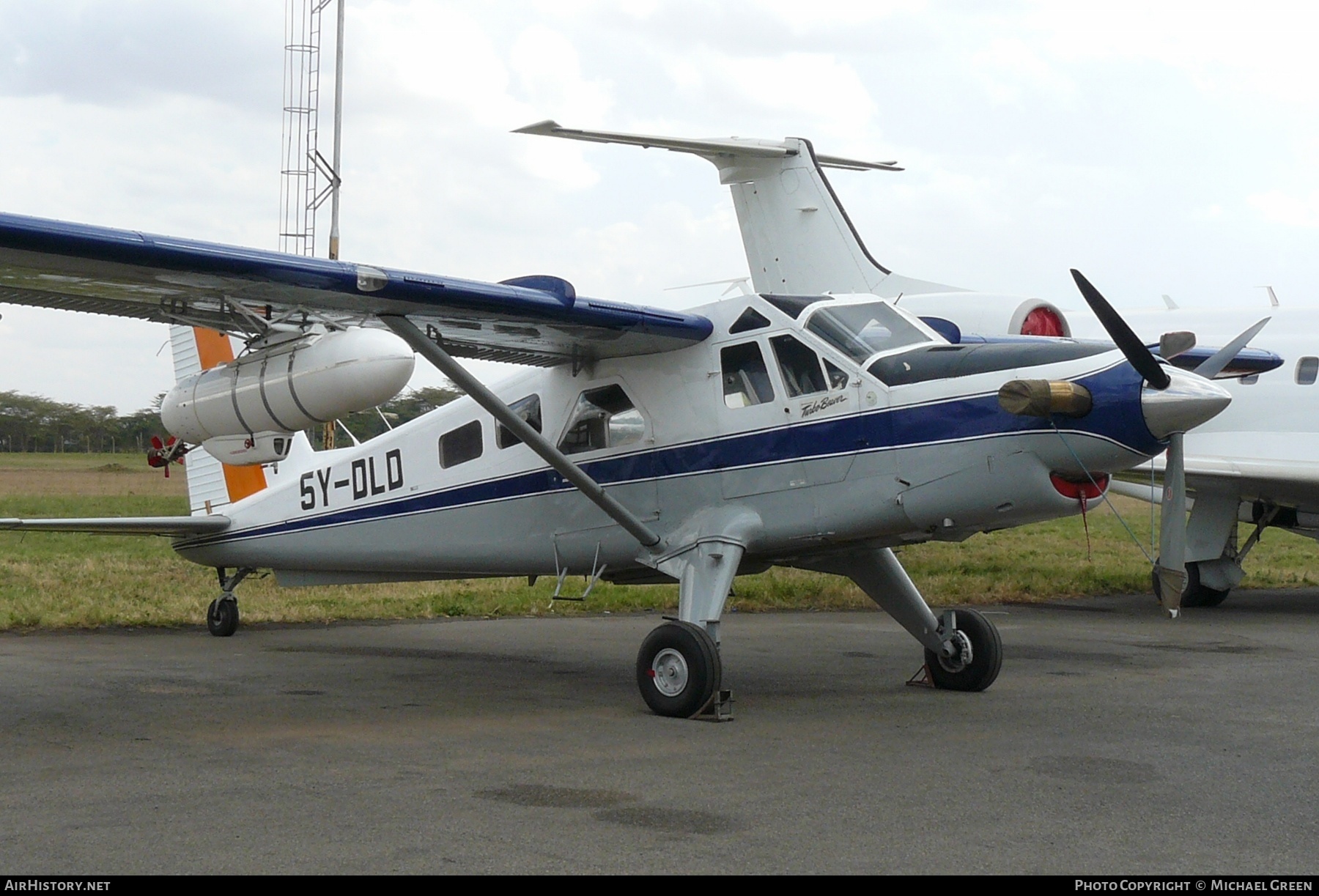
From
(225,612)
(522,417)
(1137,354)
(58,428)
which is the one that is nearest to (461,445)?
(522,417)

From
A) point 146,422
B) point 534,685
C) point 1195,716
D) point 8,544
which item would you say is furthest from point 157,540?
point 146,422

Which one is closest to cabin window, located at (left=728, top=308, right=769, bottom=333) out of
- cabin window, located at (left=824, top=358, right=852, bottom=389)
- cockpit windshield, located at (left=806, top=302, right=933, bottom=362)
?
cockpit windshield, located at (left=806, top=302, right=933, bottom=362)

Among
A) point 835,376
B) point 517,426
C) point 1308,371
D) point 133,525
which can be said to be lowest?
point 133,525

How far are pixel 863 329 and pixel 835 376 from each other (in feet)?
1.38

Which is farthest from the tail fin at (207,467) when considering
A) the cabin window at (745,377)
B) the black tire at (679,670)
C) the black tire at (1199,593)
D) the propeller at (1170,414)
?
the black tire at (1199,593)

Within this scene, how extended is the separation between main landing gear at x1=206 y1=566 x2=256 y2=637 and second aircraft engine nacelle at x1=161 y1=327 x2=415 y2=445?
4525mm

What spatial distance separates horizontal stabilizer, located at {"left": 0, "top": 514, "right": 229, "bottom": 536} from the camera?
37.6ft

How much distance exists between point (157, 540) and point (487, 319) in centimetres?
1975

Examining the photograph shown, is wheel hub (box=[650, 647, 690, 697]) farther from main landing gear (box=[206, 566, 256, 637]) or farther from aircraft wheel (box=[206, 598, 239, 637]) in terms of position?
aircraft wheel (box=[206, 598, 239, 637])

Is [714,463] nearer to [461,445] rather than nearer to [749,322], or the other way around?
[749,322]

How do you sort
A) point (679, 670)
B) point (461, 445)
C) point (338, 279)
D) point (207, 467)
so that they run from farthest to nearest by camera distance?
point (207, 467), point (461, 445), point (679, 670), point (338, 279)

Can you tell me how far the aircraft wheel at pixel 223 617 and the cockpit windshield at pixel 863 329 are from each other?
7030 millimetres

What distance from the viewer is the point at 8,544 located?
24.3 m

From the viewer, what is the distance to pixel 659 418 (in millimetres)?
9500
